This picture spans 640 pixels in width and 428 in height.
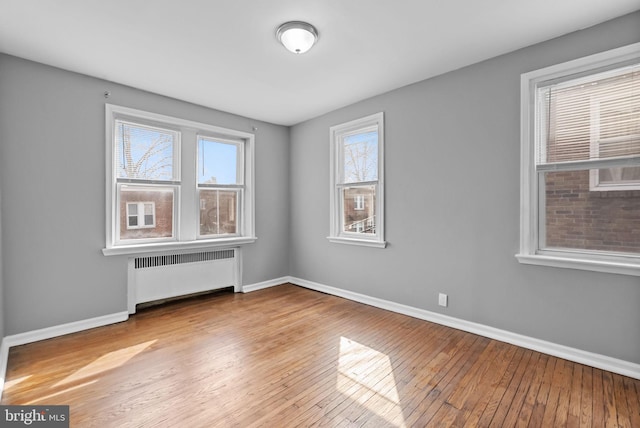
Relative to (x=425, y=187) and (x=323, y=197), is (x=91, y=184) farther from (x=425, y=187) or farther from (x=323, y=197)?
(x=425, y=187)

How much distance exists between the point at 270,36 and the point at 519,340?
3451 millimetres

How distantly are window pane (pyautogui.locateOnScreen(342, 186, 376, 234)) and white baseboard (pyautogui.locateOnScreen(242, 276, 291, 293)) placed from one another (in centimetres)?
147

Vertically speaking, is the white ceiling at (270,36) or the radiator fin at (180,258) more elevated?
the white ceiling at (270,36)

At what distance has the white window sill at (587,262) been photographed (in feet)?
7.33

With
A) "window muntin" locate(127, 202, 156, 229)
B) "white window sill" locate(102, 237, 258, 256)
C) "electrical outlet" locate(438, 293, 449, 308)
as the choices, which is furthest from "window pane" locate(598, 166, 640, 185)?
"window muntin" locate(127, 202, 156, 229)

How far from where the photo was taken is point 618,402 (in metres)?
1.95

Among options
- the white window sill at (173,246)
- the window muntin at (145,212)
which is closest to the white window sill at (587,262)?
the white window sill at (173,246)

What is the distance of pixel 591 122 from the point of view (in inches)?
96.4

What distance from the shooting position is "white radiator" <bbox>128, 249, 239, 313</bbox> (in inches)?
143

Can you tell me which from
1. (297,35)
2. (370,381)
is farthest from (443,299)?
(297,35)

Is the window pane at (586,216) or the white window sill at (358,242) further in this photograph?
the white window sill at (358,242)

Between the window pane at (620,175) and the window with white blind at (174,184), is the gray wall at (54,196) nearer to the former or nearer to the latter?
the window with white blind at (174,184)

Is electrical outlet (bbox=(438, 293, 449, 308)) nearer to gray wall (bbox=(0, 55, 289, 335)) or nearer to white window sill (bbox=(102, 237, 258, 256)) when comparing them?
white window sill (bbox=(102, 237, 258, 256))

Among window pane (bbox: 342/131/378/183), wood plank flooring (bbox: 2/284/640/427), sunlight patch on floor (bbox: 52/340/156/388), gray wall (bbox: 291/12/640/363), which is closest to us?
wood plank flooring (bbox: 2/284/640/427)
